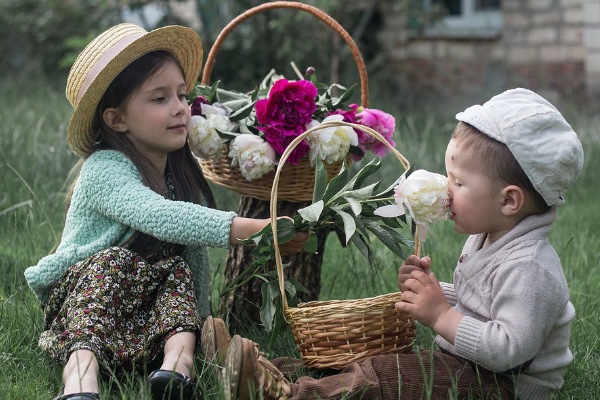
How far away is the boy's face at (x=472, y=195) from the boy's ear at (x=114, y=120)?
112 cm

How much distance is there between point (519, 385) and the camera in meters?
2.18

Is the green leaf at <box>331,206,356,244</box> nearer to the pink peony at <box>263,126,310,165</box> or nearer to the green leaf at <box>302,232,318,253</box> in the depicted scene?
the green leaf at <box>302,232,318,253</box>

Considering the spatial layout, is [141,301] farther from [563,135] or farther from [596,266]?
[596,266]

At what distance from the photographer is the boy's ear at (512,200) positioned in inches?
82.6

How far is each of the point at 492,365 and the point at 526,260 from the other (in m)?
0.30

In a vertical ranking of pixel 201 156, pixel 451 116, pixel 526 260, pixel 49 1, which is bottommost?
pixel 451 116

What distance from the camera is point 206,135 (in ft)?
8.46

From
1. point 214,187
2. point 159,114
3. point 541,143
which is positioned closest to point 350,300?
point 541,143

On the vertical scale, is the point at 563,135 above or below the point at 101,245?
above

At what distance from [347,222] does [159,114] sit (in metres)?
0.81

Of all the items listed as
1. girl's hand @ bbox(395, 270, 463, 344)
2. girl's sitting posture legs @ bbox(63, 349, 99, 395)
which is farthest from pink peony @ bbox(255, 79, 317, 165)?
girl's sitting posture legs @ bbox(63, 349, 99, 395)

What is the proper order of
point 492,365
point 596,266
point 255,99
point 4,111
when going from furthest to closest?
point 4,111, point 596,266, point 255,99, point 492,365

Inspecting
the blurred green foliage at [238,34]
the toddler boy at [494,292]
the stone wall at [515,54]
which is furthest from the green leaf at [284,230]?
the stone wall at [515,54]

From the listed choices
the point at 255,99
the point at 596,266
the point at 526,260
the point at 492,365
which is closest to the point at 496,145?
the point at 526,260
